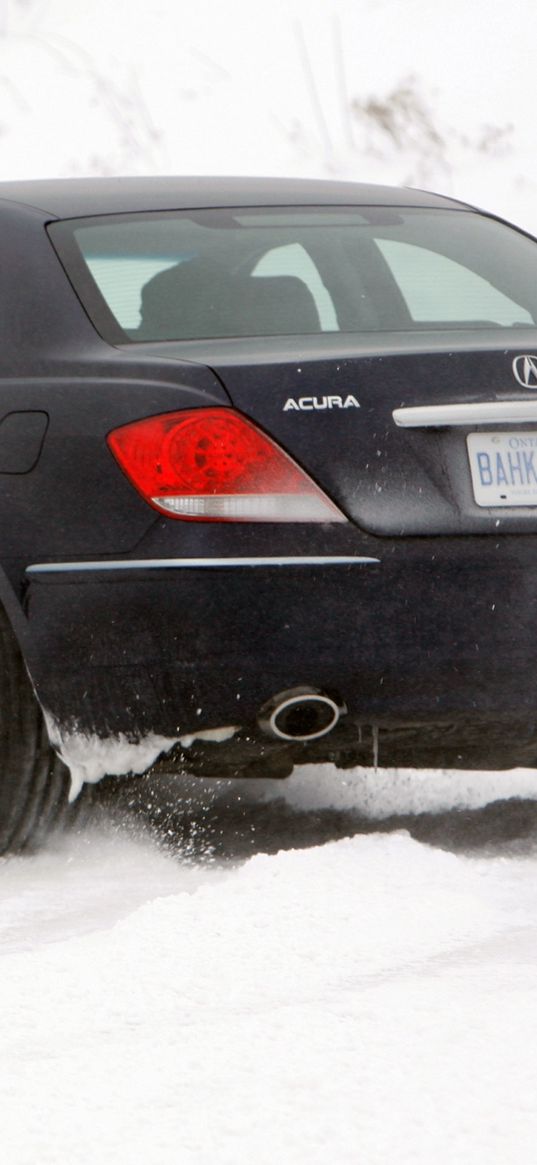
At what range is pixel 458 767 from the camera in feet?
13.2

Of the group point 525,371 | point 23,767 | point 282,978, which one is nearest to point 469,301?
point 525,371

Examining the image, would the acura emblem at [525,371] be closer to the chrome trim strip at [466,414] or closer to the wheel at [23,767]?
the chrome trim strip at [466,414]

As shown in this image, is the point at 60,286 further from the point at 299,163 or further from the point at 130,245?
the point at 299,163

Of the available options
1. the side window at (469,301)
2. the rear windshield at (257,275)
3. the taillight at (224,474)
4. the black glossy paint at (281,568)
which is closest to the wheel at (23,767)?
the black glossy paint at (281,568)

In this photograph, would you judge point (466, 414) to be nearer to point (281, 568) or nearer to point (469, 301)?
point (281, 568)

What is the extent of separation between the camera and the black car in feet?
11.9

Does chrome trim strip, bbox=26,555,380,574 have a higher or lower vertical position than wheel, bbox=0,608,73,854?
higher

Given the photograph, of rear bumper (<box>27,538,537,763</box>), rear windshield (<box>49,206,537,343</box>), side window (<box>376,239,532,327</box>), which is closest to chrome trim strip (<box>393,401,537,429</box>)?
rear bumper (<box>27,538,537,763</box>)

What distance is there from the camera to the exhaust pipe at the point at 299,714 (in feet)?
12.1

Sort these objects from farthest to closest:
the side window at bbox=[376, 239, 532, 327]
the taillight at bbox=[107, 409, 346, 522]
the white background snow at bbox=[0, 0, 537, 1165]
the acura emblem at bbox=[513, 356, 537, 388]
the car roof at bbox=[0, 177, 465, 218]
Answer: the side window at bbox=[376, 239, 532, 327] → the car roof at bbox=[0, 177, 465, 218] → the acura emblem at bbox=[513, 356, 537, 388] → the taillight at bbox=[107, 409, 346, 522] → the white background snow at bbox=[0, 0, 537, 1165]

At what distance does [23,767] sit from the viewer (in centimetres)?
413

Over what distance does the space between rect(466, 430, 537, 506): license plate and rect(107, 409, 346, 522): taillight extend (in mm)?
293

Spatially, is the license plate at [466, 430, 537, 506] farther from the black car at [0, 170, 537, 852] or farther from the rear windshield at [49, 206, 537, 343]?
the rear windshield at [49, 206, 537, 343]

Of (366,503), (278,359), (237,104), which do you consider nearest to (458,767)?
(366,503)
